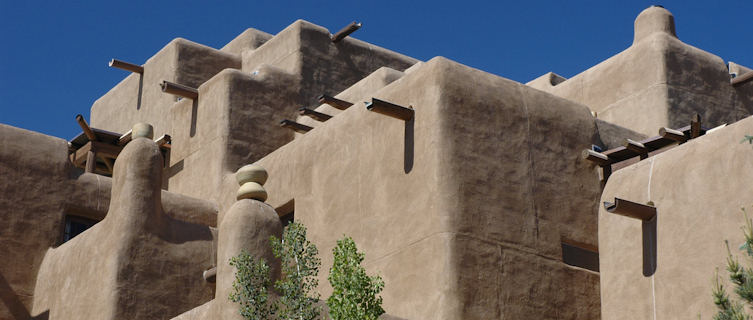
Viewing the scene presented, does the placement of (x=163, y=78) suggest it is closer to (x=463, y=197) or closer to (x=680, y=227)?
(x=463, y=197)

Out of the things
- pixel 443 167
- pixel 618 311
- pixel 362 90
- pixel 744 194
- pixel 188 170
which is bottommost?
pixel 618 311

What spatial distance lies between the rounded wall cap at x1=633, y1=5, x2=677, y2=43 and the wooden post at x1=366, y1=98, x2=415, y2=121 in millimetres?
7494

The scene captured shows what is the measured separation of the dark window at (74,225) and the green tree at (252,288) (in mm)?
8390

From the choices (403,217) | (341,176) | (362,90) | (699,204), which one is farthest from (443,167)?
(362,90)

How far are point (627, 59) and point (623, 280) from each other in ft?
26.3

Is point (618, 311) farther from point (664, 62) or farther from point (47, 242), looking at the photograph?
point (47, 242)

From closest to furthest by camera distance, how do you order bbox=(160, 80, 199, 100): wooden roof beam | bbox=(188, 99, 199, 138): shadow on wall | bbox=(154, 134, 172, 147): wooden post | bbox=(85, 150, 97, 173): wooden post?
bbox=(85, 150, 97, 173): wooden post
bbox=(160, 80, 199, 100): wooden roof beam
bbox=(188, 99, 199, 138): shadow on wall
bbox=(154, 134, 172, 147): wooden post

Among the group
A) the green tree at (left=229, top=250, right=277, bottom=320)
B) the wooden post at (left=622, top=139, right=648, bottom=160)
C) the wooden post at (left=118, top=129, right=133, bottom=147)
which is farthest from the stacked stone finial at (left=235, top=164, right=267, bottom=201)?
the wooden post at (left=118, top=129, right=133, bottom=147)

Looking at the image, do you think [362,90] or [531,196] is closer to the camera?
[531,196]

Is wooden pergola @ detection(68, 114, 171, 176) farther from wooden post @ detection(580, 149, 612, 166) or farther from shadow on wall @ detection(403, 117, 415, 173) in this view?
wooden post @ detection(580, 149, 612, 166)

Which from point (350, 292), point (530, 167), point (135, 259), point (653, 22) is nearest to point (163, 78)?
point (135, 259)

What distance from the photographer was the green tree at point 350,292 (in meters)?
10.7

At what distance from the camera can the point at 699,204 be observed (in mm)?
14031

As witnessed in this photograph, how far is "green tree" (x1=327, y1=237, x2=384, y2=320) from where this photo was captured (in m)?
10.7
